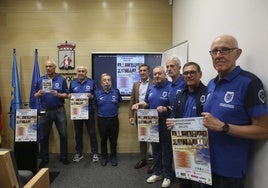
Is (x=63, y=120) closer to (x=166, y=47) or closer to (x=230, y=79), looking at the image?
(x=166, y=47)

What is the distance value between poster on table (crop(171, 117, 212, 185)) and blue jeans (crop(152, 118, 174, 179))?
1.21m

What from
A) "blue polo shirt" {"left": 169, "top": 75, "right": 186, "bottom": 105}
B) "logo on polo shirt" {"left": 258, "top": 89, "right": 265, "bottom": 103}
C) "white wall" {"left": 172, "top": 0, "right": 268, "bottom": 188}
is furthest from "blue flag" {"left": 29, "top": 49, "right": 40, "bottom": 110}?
"logo on polo shirt" {"left": 258, "top": 89, "right": 265, "bottom": 103}

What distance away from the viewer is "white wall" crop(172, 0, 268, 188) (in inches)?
67.3

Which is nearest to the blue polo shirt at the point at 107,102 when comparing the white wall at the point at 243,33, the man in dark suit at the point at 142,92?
the man in dark suit at the point at 142,92

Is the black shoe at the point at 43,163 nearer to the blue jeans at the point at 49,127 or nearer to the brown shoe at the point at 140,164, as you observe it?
the blue jeans at the point at 49,127

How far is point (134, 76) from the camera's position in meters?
4.74

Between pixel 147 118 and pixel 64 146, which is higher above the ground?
pixel 147 118

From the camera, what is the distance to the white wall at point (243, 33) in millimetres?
1710

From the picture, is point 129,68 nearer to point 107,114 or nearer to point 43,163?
point 107,114

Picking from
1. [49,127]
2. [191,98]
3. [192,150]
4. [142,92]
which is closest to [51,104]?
[49,127]

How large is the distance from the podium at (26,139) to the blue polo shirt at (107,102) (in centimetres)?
108

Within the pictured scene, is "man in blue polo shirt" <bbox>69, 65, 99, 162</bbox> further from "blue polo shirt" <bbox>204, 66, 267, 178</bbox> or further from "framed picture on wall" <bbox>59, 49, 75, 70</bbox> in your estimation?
"blue polo shirt" <bbox>204, 66, 267, 178</bbox>

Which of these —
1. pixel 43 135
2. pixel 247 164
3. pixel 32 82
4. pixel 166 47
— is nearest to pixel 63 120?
pixel 43 135

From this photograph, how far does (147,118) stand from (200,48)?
44.1 inches
